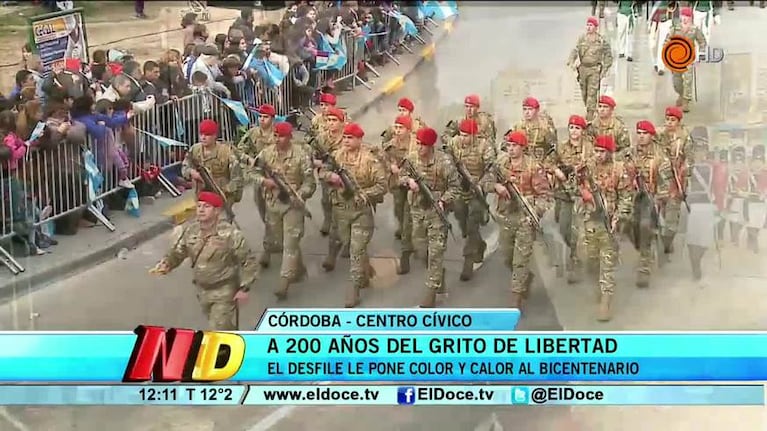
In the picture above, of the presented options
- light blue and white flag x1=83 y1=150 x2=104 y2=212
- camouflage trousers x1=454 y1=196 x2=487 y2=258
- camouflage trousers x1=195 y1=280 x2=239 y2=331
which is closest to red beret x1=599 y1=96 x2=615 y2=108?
camouflage trousers x1=454 y1=196 x2=487 y2=258

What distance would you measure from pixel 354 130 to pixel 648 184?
1.08 metres

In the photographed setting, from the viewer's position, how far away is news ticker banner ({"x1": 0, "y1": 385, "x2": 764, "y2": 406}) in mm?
3596

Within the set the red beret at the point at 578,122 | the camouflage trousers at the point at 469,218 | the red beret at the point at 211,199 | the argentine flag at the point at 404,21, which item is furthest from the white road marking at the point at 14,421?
the red beret at the point at 578,122

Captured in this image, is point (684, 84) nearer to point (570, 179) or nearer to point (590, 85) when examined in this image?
point (590, 85)

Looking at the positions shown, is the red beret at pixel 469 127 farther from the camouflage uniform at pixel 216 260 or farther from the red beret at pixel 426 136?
the camouflage uniform at pixel 216 260

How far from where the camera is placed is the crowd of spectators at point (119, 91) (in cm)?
371

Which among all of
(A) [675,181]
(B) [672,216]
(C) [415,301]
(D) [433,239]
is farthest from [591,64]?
(C) [415,301]

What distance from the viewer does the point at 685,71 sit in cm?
384

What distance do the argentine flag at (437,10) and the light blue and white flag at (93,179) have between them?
1.38m

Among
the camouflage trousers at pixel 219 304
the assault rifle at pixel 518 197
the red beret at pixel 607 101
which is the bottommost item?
the camouflage trousers at pixel 219 304

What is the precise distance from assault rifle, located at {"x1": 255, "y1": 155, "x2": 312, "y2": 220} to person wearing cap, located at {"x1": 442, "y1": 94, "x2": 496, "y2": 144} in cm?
55

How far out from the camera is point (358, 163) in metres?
3.76

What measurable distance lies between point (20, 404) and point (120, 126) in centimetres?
105

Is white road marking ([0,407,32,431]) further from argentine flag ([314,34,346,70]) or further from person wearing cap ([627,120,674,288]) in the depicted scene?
person wearing cap ([627,120,674,288])
